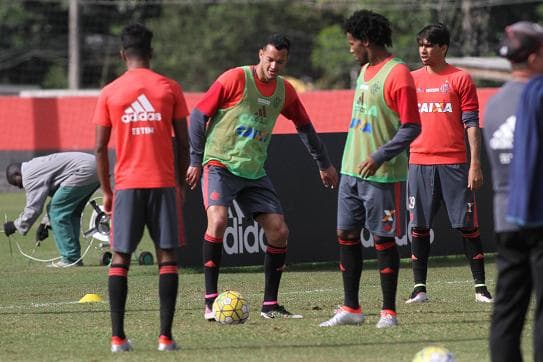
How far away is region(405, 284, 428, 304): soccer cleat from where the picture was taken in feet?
36.5

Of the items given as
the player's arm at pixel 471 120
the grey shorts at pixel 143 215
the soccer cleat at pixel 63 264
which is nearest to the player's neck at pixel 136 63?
the grey shorts at pixel 143 215

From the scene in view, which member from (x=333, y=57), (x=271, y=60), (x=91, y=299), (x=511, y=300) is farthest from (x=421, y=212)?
(x=333, y=57)

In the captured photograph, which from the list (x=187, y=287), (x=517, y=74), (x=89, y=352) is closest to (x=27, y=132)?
(x=187, y=287)

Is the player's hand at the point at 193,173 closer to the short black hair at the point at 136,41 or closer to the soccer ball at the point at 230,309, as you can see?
the soccer ball at the point at 230,309

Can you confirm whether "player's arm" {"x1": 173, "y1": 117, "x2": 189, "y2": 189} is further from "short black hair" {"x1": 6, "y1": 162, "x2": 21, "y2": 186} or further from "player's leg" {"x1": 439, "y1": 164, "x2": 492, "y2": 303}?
"short black hair" {"x1": 6, "y1": 162, "x2": 21, "y2": 186}

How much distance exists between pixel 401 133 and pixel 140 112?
75.5 inches

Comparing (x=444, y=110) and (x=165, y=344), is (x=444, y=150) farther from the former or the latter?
(x=165, y=344)

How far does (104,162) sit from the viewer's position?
8469 mm

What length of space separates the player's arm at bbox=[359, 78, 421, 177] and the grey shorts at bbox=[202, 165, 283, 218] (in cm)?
124

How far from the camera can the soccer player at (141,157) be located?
8.27m

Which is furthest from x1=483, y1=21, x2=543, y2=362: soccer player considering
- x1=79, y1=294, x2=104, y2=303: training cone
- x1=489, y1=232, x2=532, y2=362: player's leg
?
x1=79, y1=294, x2=104, y2=303: training cone

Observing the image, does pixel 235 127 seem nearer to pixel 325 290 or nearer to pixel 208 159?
pixel 208 159

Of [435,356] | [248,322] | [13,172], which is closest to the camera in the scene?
[435,356]

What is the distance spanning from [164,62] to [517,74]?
158ft
